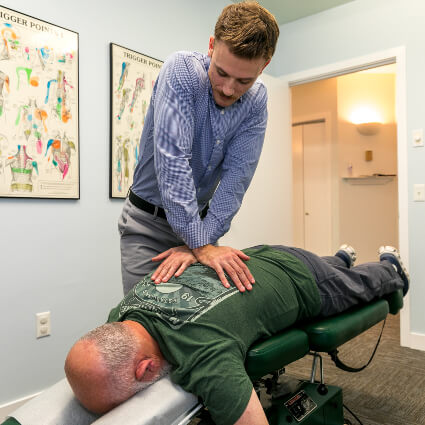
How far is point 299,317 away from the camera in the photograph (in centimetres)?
122

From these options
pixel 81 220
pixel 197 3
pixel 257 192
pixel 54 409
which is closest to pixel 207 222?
pixel 54 409

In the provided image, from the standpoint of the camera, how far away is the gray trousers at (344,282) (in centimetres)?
127

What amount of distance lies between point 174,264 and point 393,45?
2.42m

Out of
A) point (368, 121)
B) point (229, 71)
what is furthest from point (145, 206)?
point (368, 121)

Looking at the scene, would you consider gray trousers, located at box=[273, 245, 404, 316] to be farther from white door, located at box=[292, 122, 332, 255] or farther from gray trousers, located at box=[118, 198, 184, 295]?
white door, located at box=[292, 122, 332, 255]

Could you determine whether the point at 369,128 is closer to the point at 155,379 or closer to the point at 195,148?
the point at 195,148

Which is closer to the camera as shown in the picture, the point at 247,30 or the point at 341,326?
the point at 247,30

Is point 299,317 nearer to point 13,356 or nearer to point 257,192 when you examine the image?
point 13,356

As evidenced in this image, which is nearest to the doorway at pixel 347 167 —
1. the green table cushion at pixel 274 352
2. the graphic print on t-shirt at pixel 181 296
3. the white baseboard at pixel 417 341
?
the white baseboard at pixel 417 341

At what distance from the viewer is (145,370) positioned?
3.07 feet

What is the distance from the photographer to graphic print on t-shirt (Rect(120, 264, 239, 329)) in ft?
3.21

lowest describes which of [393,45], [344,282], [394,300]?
[394,300]

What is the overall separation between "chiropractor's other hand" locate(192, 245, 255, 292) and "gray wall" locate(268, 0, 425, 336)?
189 cm

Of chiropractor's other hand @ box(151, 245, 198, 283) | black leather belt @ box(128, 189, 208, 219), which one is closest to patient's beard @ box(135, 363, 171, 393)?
chiropractor's other hand @ box(151, 245, 198, 283)
